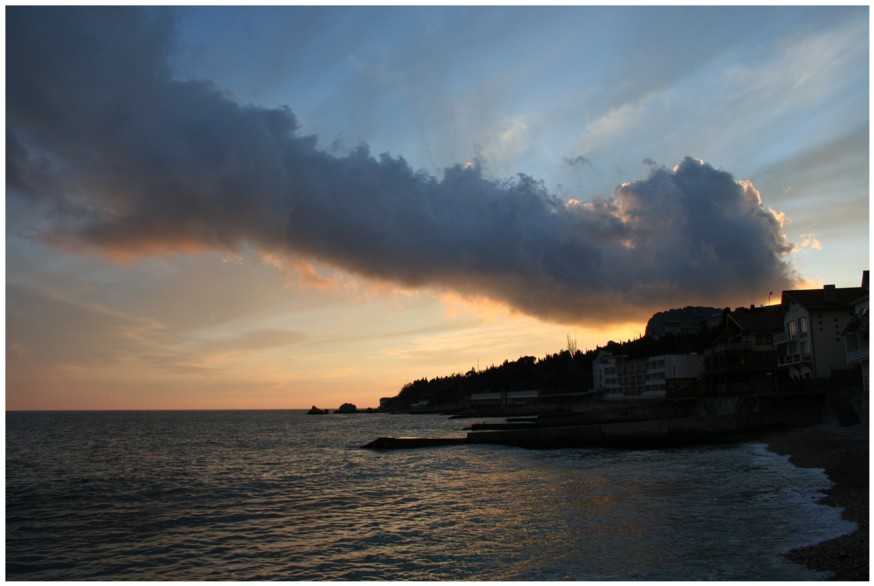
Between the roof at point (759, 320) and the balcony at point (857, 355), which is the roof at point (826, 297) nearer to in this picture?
the balcony at point (857, 355)

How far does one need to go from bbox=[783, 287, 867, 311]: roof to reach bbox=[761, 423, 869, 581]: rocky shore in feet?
47.8

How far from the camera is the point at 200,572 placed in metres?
18.9

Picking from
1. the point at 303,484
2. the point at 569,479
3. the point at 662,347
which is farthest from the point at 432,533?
the point at 662,347

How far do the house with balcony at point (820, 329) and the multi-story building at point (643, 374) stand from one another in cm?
1903

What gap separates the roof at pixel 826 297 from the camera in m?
61.8

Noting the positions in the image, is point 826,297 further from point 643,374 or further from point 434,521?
point 643,374

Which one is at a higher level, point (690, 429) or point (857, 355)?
point (857, 355)

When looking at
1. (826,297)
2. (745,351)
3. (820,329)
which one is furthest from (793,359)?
(745,351)

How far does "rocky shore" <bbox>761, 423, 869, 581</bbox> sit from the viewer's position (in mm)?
15531

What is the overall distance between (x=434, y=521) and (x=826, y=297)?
56.7 m

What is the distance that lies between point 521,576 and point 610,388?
14042 centimetres

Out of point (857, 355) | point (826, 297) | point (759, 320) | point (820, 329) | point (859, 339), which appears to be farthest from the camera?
point (759, 320)

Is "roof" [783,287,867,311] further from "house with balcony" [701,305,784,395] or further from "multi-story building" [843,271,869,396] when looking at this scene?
"house with balcony" [701,305,784,395]

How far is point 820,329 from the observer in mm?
62094
